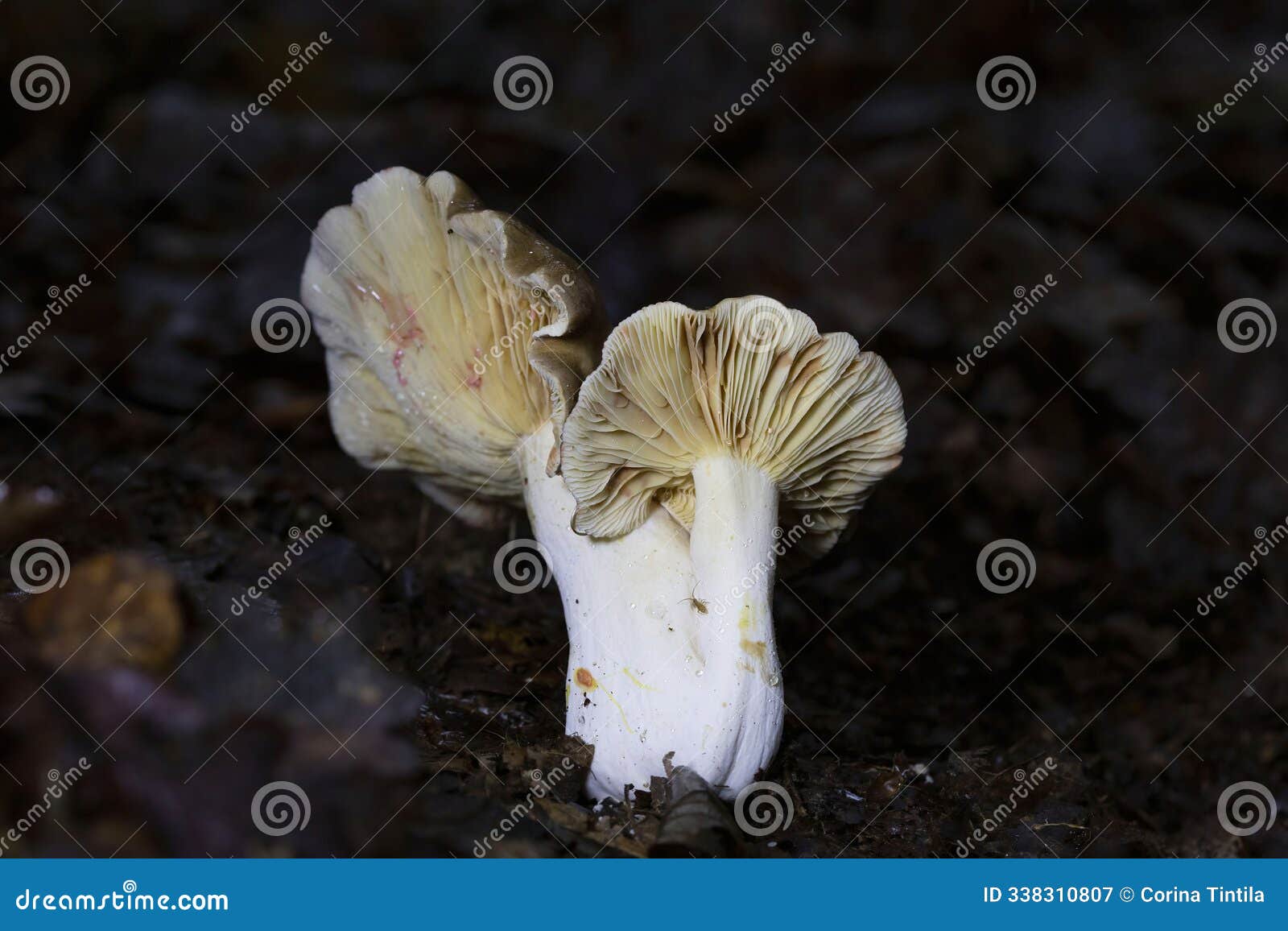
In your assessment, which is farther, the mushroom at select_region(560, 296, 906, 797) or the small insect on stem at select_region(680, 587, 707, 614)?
the small insect on stem at select_region(680, 587, 707, 614)

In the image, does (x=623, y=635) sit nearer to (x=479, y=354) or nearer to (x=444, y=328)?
(x=479, y=354)

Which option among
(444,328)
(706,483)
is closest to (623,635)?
(706,483)

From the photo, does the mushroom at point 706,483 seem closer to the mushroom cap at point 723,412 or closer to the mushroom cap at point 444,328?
the mushroom cap at point 723,412

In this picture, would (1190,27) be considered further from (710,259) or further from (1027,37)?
(710,259)

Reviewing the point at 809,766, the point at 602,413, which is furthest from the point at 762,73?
the point at 809,766

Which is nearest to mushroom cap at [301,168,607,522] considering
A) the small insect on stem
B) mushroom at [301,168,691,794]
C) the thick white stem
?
mushroom at [301,168,691,794]

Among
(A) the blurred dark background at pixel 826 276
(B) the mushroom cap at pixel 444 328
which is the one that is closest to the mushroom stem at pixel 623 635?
(B) the mushroom cap at pixel 444 328

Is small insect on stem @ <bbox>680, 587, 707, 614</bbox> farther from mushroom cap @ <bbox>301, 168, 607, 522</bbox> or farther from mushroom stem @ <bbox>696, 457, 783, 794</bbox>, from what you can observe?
mushroom cap @ <bbox>301, 168, 607, 522</bbox>
